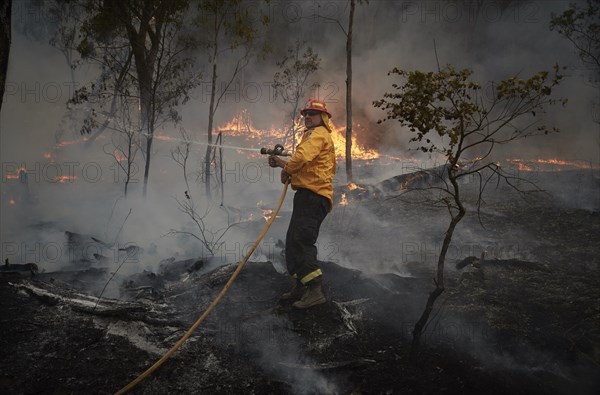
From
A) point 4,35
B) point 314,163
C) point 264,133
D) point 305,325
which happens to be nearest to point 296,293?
point 305,325

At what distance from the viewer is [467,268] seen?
19.2 ft

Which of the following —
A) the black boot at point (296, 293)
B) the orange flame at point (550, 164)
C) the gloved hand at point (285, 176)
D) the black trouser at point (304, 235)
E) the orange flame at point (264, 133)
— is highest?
the orange flame at point (264, 133)

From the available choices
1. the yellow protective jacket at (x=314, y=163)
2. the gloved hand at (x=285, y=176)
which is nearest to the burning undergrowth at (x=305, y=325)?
the yellow protective jacket at (x=314, y=163)

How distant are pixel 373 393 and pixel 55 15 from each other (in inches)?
1009

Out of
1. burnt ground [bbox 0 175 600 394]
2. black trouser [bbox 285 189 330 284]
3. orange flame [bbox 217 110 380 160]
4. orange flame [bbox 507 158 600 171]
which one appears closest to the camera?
burnt ground [bbox 0 175 600 394]

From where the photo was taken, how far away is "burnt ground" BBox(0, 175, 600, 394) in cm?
307

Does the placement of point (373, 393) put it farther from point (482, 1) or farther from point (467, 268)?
point (482, 1)

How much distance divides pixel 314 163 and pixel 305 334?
183 cm

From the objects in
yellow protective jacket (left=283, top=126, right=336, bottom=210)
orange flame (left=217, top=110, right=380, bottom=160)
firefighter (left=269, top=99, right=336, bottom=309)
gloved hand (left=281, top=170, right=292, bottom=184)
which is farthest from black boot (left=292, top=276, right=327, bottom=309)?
orange flame (left=217, top=110, right=380, bottom=160)

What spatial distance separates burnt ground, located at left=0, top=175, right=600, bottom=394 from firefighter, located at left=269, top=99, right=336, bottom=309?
0.25m

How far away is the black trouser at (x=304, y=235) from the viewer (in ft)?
14.0

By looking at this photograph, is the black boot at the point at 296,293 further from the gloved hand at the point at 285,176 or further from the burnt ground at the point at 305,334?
the gloved hand at the point at 285,176

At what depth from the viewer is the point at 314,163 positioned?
14.1 ft

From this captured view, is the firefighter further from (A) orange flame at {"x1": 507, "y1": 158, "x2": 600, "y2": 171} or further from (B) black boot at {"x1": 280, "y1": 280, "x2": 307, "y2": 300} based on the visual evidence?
(A) orange flame at {"x1": 507, "y1": 158, "x2": 600, "y2": 171}
